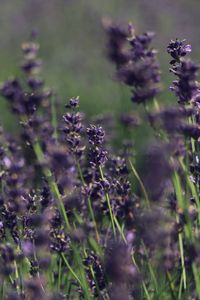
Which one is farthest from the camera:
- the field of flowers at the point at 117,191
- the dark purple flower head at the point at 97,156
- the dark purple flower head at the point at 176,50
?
the dark purple flower head at the point at 97,156

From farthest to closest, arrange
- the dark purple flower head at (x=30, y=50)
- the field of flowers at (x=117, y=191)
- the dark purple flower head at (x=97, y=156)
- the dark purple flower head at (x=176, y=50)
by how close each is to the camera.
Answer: the dark purple flower head at (x=97, y=156) < the dark purple flower head at (x=176, y=50) < the dark purple flower head at (x=30, y=50) < the field of flowers at (x=117, y=191)

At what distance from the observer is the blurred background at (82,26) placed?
36.3ft

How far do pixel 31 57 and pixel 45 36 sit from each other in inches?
415

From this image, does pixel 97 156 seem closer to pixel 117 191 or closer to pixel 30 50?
pixel 117 191

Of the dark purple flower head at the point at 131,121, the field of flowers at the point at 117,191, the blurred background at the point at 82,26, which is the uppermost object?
the blurred background at the point at 82,26

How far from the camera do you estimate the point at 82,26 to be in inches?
503

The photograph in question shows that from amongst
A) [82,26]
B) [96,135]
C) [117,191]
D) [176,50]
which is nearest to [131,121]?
[117,191]

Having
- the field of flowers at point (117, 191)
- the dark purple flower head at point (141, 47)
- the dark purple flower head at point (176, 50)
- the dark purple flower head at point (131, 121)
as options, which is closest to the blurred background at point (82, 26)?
the dark purple flower head at point (131, 121)

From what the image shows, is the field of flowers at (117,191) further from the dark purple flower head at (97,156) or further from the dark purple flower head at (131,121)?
the dark purple flower head at (131,121)

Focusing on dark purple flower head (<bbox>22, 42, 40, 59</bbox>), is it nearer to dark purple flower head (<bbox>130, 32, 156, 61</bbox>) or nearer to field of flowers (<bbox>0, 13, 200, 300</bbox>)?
field of flowers (<bbox>0, 13, 200, 300</bbox>)

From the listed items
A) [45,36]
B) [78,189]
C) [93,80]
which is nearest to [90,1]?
[45,36]

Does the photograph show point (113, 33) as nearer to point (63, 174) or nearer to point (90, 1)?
point (63, 174)

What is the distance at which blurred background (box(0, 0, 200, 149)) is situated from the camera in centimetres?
1105

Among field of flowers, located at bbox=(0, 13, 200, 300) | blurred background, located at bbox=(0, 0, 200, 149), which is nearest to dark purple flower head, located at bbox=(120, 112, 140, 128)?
field of flowers, located at bbox=(0, 13, 200, 300)
